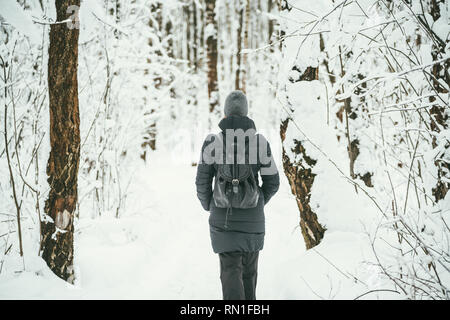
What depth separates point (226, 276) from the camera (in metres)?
2.13

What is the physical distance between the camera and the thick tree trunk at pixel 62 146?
2.40 m

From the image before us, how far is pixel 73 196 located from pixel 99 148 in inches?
70.3

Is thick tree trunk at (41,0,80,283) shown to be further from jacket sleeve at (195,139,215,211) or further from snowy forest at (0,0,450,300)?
jacket sleeve at (195,139,215,211)

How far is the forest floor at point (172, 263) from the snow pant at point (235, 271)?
55cm

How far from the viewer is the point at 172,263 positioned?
3.61 meters

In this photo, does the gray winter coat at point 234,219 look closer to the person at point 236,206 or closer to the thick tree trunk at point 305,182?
the person at point 236,206

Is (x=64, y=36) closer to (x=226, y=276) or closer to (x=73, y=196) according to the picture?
(x=73, y=196)

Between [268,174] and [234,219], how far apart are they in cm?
49

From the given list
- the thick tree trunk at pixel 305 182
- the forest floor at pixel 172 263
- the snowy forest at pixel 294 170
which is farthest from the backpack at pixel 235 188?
the thick tree trunk at pixel 305 182

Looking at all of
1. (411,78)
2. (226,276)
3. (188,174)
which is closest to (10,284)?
(226,276)

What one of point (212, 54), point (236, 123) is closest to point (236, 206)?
point (236, 123)

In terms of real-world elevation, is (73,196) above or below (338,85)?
below
